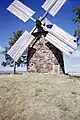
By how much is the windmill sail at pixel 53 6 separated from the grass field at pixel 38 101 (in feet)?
48.7

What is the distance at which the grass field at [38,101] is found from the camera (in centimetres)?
1625

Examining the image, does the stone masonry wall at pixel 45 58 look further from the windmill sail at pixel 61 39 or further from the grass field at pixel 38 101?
the grass field at pixel 38 101

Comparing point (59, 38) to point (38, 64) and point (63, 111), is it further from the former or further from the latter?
point (63, 111)

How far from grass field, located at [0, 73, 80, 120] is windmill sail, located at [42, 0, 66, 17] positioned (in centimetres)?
1485

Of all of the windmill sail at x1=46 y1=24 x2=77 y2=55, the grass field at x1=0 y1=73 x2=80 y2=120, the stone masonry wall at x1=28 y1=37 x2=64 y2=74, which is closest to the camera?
the grass field at x1=0 y1=73 x2=80 y2=120

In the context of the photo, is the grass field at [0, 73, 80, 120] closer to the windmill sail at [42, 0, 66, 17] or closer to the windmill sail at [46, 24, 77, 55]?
the windmill sail at [46, 24, 77, 55]

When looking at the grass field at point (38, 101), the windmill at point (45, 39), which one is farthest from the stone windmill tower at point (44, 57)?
the grass field at point (38, 101)

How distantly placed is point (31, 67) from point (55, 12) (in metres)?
7.72

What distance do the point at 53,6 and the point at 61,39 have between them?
543 centimetres

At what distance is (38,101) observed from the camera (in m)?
18.2

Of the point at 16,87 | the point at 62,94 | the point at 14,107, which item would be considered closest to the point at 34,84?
the point at 16,87

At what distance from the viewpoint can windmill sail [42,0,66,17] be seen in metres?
35.2

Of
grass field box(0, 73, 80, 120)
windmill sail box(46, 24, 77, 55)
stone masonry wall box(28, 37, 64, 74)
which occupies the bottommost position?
grass field box(0, 73, 80, 120)

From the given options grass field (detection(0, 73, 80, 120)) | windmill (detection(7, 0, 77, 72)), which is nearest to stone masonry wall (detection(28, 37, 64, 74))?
windmill (detection(7, 0, 77, 72))
